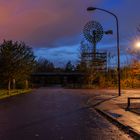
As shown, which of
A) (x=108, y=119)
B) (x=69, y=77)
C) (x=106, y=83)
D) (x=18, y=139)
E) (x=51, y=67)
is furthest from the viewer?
(x=51, y=67)

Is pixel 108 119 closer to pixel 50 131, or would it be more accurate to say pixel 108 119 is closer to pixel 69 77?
pixel 50 131

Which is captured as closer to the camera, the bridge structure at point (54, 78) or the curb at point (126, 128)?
the curb at point (126, 128)

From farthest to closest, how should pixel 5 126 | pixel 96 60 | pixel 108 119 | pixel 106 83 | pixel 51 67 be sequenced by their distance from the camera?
pixel 51 67, pixel 96 60, pixel 106 83, pixel 108 119, pixel 5 126

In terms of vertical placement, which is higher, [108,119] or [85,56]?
[85,56]

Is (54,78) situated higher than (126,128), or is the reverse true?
(54,78)

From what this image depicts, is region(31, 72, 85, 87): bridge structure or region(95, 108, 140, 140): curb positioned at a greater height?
region(31, 72, 85, 87): bridge structure

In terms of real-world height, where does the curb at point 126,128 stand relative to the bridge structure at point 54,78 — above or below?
below

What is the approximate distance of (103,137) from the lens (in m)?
14.2

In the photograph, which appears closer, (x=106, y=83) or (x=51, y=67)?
(x=106, y=83)

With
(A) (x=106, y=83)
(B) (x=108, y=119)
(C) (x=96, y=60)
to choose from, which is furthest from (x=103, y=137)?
(C) (x=96, y=60)

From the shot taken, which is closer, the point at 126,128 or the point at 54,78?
the point at 126,128

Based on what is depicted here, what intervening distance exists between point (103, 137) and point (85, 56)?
98999 millimetres

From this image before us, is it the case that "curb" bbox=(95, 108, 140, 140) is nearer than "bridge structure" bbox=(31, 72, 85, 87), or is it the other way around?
"curb" bbox=(95, 108, 140, 140)

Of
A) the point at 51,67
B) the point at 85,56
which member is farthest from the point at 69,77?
the point at 85,56
